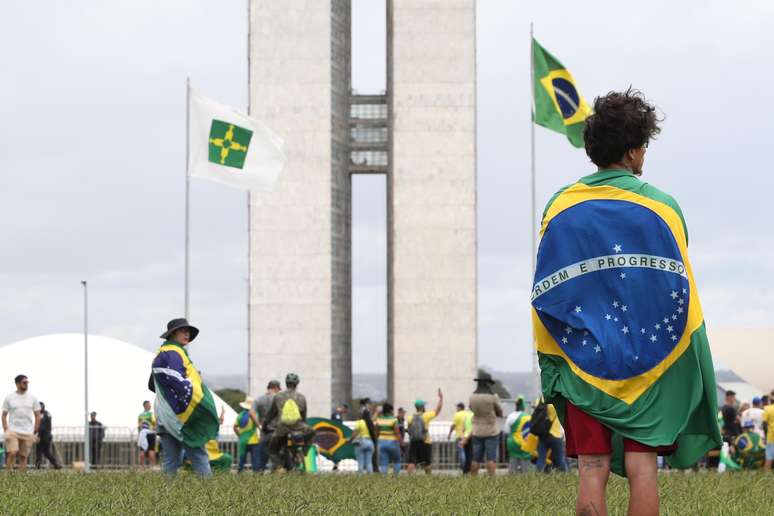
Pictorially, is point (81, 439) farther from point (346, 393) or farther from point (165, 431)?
point (165, 431)

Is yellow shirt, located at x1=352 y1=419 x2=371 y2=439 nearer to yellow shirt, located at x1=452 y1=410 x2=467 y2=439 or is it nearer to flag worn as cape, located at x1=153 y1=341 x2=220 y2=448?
yellow shirt, located at x1=452 y1=410 x2=467 y2=439

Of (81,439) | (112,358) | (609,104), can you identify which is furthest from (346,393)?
(609,104)

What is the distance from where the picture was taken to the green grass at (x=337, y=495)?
898 cm

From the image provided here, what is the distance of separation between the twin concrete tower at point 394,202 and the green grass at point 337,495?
48.5 meters

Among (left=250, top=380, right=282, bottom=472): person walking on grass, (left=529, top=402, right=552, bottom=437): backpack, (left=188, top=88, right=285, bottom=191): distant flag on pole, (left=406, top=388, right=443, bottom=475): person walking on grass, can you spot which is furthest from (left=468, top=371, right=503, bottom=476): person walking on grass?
(left=188, top=88, right=285, bottom=191): distant flag on pole

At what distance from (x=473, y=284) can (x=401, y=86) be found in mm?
8992

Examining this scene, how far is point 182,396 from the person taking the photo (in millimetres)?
12727

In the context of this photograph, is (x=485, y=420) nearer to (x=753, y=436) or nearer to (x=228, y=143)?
(x=753, y=436)

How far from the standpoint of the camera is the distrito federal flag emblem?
27500 millimetres

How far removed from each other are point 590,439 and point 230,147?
22.9m

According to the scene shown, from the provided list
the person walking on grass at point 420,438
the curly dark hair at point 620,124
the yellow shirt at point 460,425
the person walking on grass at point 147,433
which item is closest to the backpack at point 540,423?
the person walking on grass at point 420,438

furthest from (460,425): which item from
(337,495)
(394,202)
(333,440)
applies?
(394,202)

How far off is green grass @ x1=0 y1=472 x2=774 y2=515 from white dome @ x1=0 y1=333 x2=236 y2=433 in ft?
129

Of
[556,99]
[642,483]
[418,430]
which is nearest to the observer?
[642,483]
